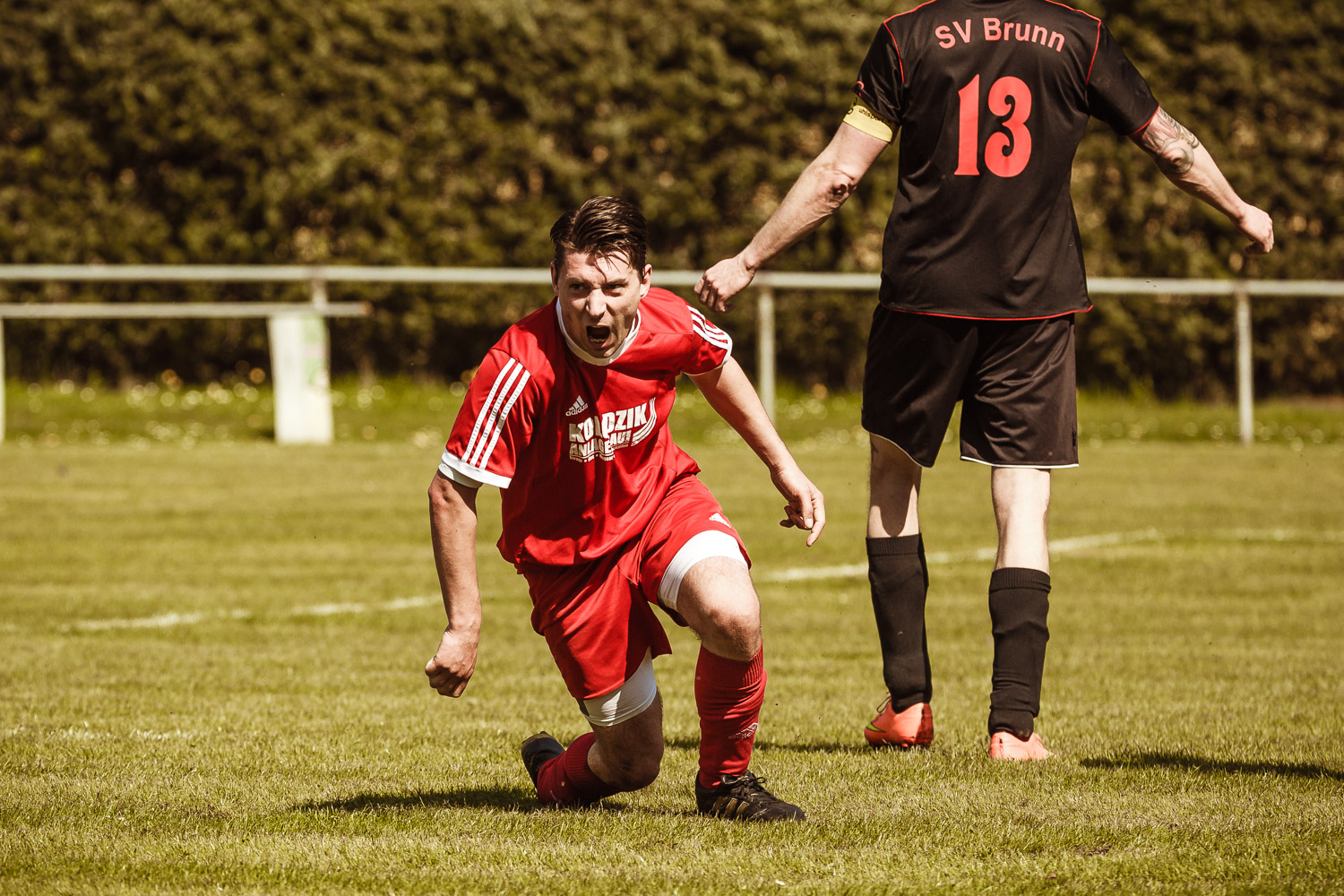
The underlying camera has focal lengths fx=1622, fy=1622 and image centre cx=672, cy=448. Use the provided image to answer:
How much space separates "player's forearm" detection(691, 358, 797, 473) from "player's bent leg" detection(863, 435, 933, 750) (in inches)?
27.8

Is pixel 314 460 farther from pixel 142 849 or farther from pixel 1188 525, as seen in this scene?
pixel 142 849

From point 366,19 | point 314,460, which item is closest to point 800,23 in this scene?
point 366,19

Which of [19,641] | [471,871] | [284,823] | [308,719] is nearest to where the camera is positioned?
[471,871]

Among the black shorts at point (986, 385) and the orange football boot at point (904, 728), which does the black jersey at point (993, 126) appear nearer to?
the black shorts at point (986, 385)

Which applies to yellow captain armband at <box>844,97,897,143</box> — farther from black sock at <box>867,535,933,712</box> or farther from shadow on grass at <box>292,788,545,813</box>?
shadow on grass at <box>292,788,545,813</box>

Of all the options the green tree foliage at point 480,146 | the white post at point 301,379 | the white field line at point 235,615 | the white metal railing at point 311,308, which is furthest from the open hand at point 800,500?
the green tree foliage at point 480,146

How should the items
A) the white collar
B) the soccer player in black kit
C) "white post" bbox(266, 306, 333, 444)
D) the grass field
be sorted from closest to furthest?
the grass field < the white collar < the soccer player in black kit < "white post" bbox(266, 306, 333, 444)

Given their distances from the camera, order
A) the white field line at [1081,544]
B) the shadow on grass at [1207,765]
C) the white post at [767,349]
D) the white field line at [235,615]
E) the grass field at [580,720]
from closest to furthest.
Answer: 1. the grass field at [580,720]
2. the shadow on grass at [1207,765]
3. the white field line at [235,615]
4. the white field line at [1081,544]
5. the white post at [767,349]

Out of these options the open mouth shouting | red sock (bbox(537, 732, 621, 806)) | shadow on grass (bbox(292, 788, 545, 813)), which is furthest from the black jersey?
shadow on grass (bbox(292, 788, 545, 813))

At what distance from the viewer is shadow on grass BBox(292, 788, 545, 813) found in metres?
3.71

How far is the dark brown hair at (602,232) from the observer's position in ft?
11.6

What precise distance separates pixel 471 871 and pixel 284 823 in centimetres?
61

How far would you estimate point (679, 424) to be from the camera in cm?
1347

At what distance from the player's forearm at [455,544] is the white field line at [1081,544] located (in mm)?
4618
